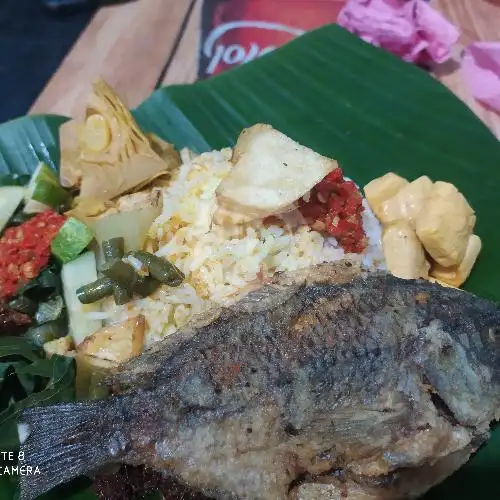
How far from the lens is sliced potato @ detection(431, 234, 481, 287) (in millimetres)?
3262

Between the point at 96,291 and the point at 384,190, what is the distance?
6.29 ft

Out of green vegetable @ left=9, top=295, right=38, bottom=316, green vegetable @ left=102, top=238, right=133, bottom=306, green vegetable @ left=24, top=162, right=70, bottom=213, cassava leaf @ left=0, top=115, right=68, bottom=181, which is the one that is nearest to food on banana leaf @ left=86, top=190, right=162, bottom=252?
green vegetable @ left=102, top=238, right=133, bottom=306

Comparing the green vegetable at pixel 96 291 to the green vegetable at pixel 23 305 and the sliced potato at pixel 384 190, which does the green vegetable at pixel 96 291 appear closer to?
the green vegetable at pixel 23 305

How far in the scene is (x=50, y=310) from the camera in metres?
3.47

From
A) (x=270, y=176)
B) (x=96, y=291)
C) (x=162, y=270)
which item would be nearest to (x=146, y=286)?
(x=162, y=270)

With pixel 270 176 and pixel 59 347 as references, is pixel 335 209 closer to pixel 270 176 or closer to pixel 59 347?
pixel 270 176

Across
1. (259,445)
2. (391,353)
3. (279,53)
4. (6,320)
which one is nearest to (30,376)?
(6,320)

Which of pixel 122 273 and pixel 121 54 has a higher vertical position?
pixel 121 54

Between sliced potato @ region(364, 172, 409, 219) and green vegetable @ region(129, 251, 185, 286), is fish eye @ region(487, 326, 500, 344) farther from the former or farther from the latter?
green vegetable @ region(129, 251, 185, 286)

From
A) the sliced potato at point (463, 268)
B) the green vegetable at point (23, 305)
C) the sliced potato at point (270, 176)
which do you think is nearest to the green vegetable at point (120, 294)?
the green vegetable at point (23, 305)

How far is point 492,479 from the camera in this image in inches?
101

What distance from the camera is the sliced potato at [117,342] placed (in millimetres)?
2953

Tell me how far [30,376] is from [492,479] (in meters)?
2.48

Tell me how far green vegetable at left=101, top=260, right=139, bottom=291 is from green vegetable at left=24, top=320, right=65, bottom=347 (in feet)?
1.65
